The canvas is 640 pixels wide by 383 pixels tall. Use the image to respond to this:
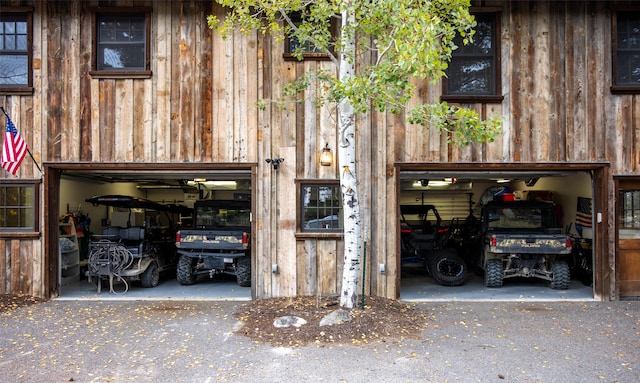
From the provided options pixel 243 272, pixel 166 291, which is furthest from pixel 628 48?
pixel 166 291

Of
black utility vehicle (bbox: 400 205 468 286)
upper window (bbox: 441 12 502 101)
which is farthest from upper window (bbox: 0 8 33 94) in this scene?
black utility vehicle (bbox: 400 205 468 286)

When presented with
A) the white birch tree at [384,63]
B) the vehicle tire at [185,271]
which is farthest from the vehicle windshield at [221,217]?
the white birch tree at [384,63]

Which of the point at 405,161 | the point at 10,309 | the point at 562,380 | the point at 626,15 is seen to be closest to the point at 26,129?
the point at 10,309

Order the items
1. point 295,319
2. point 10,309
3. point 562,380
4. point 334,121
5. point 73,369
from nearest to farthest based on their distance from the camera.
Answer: point 562,380
point 73,369
point 295,319
point 10,309
point 334,121

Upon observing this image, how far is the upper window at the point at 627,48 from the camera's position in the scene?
8266mm

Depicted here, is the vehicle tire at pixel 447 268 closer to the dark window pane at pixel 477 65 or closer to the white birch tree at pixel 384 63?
the white birch tree at pixel 384 63

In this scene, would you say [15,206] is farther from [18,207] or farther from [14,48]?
[14,48]

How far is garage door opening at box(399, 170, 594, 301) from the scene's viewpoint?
28.8 feet

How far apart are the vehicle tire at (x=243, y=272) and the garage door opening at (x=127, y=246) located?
0.33 ft

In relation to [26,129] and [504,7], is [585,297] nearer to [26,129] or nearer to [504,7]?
[504,7]

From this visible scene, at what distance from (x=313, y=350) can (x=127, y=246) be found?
5.91m

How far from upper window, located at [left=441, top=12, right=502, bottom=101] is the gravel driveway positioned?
4.26 m

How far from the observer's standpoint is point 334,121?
7.97 metres

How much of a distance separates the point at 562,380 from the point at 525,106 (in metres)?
5.29
